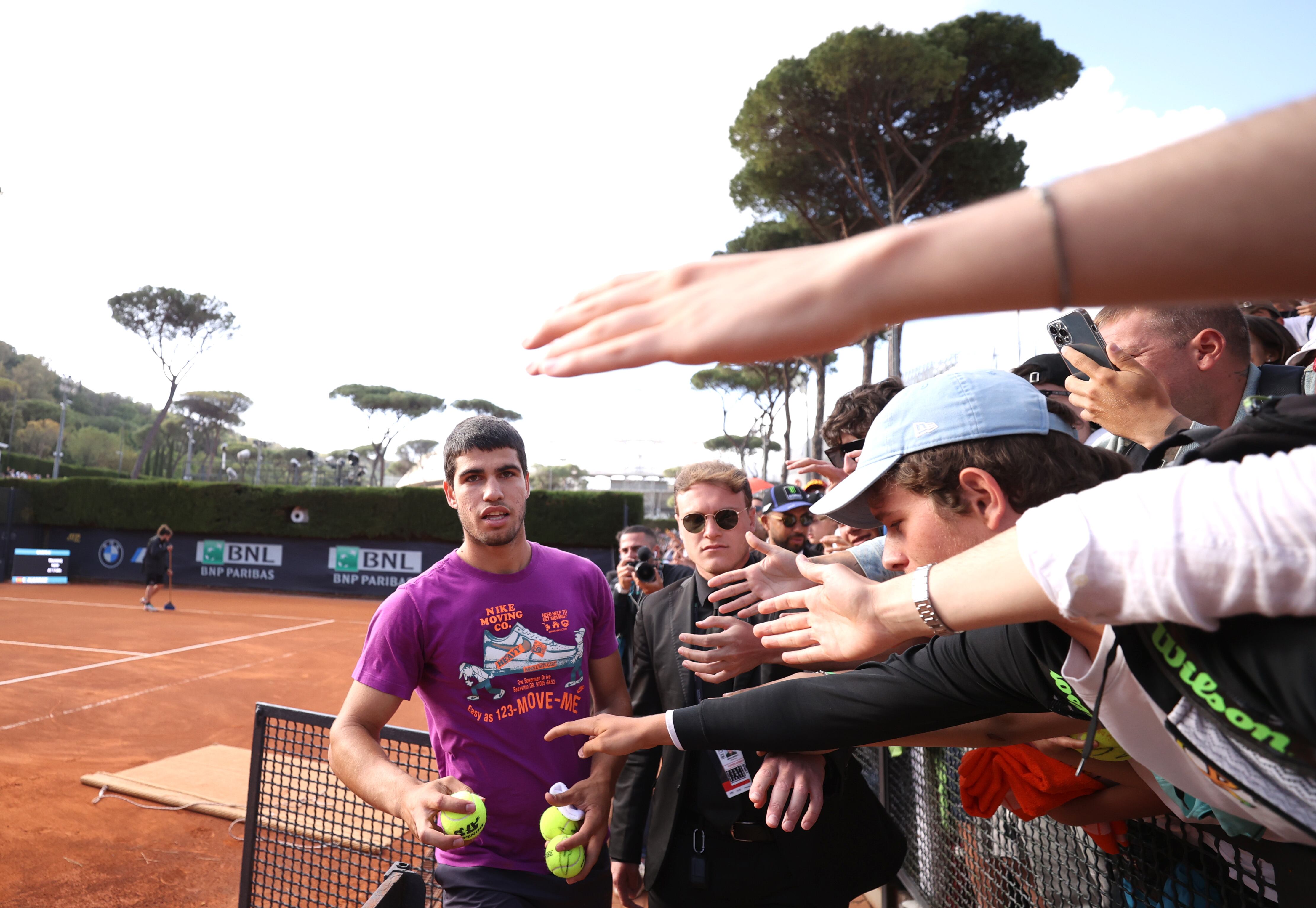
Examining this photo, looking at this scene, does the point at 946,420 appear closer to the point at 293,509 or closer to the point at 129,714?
the point at 129,714

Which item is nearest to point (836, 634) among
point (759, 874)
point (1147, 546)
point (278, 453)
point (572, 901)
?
point (1147, 546)

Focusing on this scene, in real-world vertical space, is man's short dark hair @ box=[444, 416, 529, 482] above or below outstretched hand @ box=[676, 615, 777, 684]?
above

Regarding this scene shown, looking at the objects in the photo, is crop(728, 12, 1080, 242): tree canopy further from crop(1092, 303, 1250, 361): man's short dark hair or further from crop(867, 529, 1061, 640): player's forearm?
crop(867, 529, 1061, 640): player's forearm

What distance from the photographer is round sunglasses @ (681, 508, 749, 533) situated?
324 centimetres

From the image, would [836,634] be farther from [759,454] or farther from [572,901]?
[759,454]

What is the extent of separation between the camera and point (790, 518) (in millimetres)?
5465

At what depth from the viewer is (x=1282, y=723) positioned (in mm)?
827

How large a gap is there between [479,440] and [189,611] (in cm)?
1991

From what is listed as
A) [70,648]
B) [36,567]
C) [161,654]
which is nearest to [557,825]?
[161,654]

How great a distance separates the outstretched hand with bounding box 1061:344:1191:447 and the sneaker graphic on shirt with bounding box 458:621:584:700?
2.10 meters

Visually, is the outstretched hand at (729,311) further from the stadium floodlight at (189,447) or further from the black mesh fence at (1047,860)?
the stadium floodlight at (189,447)

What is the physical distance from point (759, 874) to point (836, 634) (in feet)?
5.81

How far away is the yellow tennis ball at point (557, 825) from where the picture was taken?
8.32ft

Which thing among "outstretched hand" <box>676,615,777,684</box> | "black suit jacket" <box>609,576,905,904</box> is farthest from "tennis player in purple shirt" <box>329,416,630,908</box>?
"outstretched hand" <box>676,615,777,684</box>
